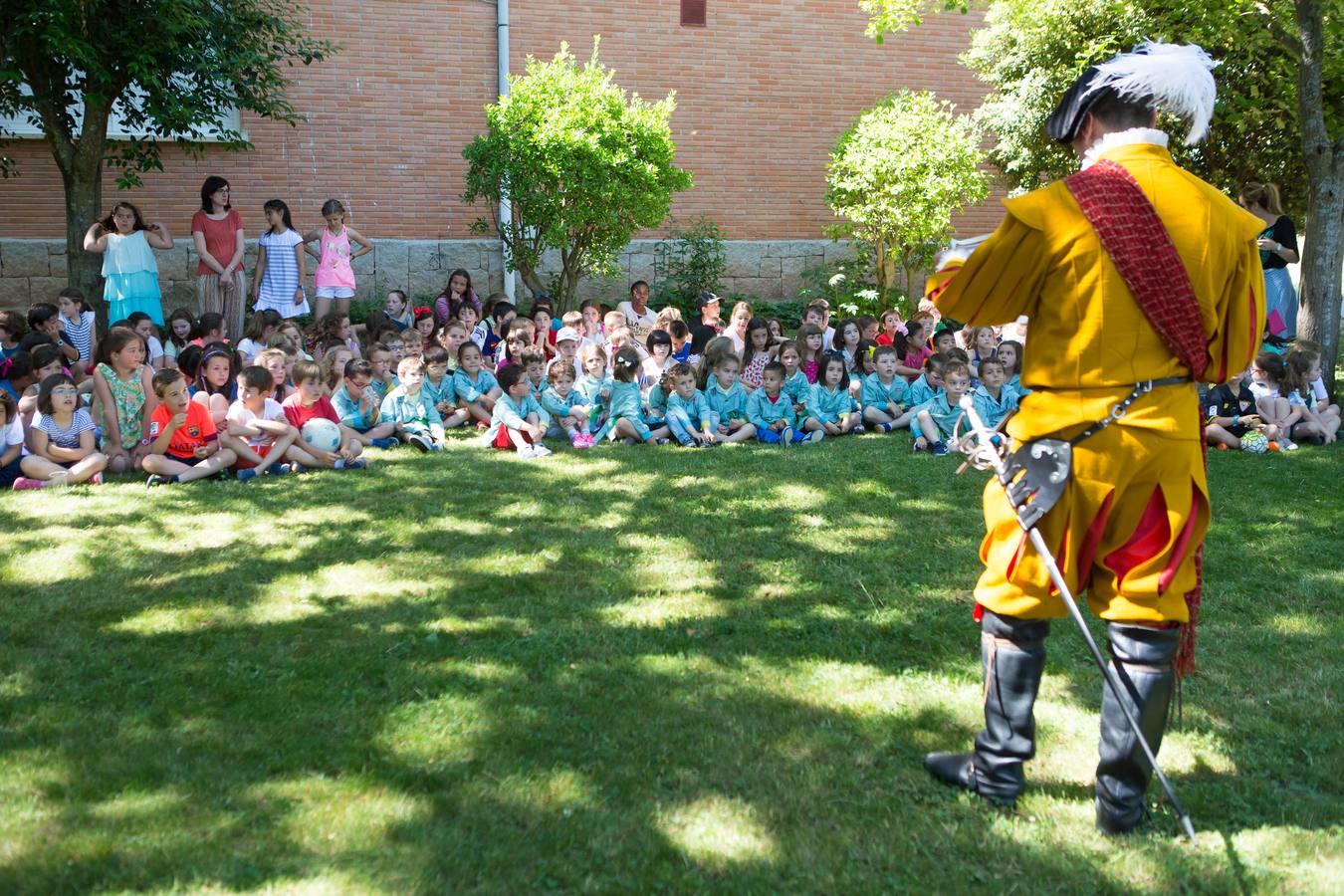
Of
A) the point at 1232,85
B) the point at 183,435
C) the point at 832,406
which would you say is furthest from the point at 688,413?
the point at 1232,85

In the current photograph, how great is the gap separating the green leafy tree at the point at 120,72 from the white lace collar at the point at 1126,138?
27.5 ft

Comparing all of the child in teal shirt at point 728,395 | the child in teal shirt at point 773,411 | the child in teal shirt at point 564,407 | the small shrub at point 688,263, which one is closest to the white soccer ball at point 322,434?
the child in teal shirt at point 564,407

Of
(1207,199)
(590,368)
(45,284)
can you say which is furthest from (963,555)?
(45,284)

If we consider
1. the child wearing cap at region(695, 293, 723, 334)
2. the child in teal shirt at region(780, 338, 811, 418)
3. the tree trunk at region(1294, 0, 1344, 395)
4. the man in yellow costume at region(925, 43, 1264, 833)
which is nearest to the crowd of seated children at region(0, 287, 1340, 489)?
the child in teal shirt at region(780, 338, 811, 418)

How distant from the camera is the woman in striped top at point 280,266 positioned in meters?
11.5

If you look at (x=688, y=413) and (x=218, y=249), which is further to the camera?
(x=218, y=249)

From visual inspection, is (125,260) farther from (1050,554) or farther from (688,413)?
(1050,554)

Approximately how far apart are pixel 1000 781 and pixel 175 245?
12190 millimetres

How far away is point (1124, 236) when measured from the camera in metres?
3.28

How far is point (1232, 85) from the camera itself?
14.0m

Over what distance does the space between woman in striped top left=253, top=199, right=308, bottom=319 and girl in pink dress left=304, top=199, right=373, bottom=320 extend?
7.5 inches

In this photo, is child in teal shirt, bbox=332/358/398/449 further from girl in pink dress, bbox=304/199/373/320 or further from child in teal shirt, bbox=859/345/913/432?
child in teal shirt, bbox=859/345/913/432

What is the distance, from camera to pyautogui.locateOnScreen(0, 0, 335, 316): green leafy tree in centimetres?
966

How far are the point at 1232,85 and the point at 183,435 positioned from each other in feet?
39.5
